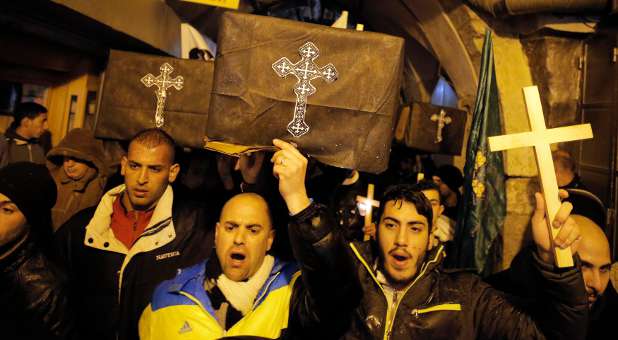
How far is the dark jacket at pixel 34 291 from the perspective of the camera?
67.4 inches

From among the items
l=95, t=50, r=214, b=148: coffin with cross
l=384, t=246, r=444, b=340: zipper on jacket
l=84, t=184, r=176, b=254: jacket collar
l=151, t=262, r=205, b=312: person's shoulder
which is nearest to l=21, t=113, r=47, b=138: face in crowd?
l=95, t=50, r=214, b=148: coffin with cross

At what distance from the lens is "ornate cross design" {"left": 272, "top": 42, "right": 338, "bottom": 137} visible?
5.64 feet

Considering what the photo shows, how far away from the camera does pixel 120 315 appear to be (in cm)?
221

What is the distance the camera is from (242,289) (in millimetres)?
1830

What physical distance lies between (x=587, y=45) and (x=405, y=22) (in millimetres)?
2649

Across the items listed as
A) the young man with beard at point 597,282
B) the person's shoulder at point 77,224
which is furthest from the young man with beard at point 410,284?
the person's shoulder at point 77,224

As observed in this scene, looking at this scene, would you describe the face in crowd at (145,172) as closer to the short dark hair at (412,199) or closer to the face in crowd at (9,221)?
the face in crowd at (9,221)

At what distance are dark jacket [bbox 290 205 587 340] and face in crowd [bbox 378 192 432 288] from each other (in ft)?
0.21

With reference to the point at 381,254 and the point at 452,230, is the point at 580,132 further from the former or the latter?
the point at 452,230

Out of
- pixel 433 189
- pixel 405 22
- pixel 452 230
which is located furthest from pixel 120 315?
pixel 405 22

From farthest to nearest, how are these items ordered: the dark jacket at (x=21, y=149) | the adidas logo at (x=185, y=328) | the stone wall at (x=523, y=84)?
the stone wall at (x=523, y=84) < the dark jacket at (x=21, y=149) < the adidas logo at (x=185, y=328)

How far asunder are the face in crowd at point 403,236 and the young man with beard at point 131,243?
103 cm

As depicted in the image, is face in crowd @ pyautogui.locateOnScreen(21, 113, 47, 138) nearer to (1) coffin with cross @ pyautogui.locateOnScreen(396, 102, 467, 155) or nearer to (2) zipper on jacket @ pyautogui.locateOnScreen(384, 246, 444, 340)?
(1) coffin with cross @ pyautogui.locateOnScreen(396, 102, 467, 155)

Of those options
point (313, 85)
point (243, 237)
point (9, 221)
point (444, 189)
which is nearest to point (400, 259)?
point (243, 237)
